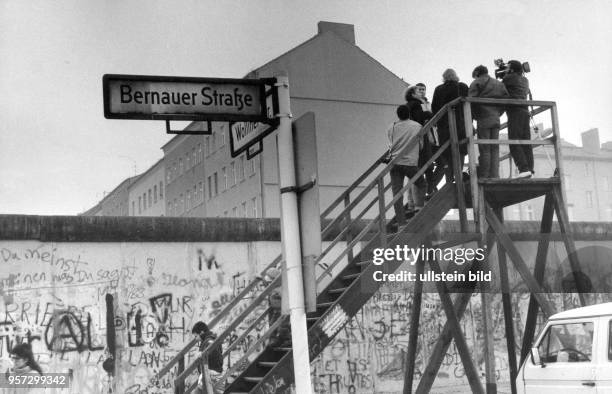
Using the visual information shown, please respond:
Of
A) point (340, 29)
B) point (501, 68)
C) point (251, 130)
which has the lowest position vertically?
point (251, 130)

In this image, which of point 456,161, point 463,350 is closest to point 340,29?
point 456,161

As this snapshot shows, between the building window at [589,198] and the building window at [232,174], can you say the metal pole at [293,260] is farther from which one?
the building window at [589,198]

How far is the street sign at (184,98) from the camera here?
5168 millimetres

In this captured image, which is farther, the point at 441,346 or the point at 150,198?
the point at 150,198

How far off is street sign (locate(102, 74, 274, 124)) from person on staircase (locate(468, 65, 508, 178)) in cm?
513

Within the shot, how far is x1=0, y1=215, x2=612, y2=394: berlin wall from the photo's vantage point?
11641mm

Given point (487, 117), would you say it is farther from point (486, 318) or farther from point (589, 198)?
point (589, 198)

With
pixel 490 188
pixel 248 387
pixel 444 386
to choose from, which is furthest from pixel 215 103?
pixel 444 386

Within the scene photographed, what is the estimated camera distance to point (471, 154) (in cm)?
962

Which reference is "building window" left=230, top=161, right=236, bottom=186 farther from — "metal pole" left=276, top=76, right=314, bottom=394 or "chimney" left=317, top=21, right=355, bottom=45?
"metal pole" left=276, top=76, right=314, bottom=394

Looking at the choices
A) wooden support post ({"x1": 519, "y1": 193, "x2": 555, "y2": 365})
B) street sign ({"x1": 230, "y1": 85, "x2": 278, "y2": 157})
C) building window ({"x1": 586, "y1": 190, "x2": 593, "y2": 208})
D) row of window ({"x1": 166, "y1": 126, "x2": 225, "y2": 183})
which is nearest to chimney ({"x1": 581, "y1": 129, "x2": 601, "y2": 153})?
building window ({"x1": 586, "y1": 190, "x2": 593, "y2": 208})

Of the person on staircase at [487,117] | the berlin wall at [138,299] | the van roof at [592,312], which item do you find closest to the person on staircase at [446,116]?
the person on staircase at [487,117]

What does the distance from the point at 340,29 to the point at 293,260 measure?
1154 inches

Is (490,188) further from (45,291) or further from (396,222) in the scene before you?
(45,291)
